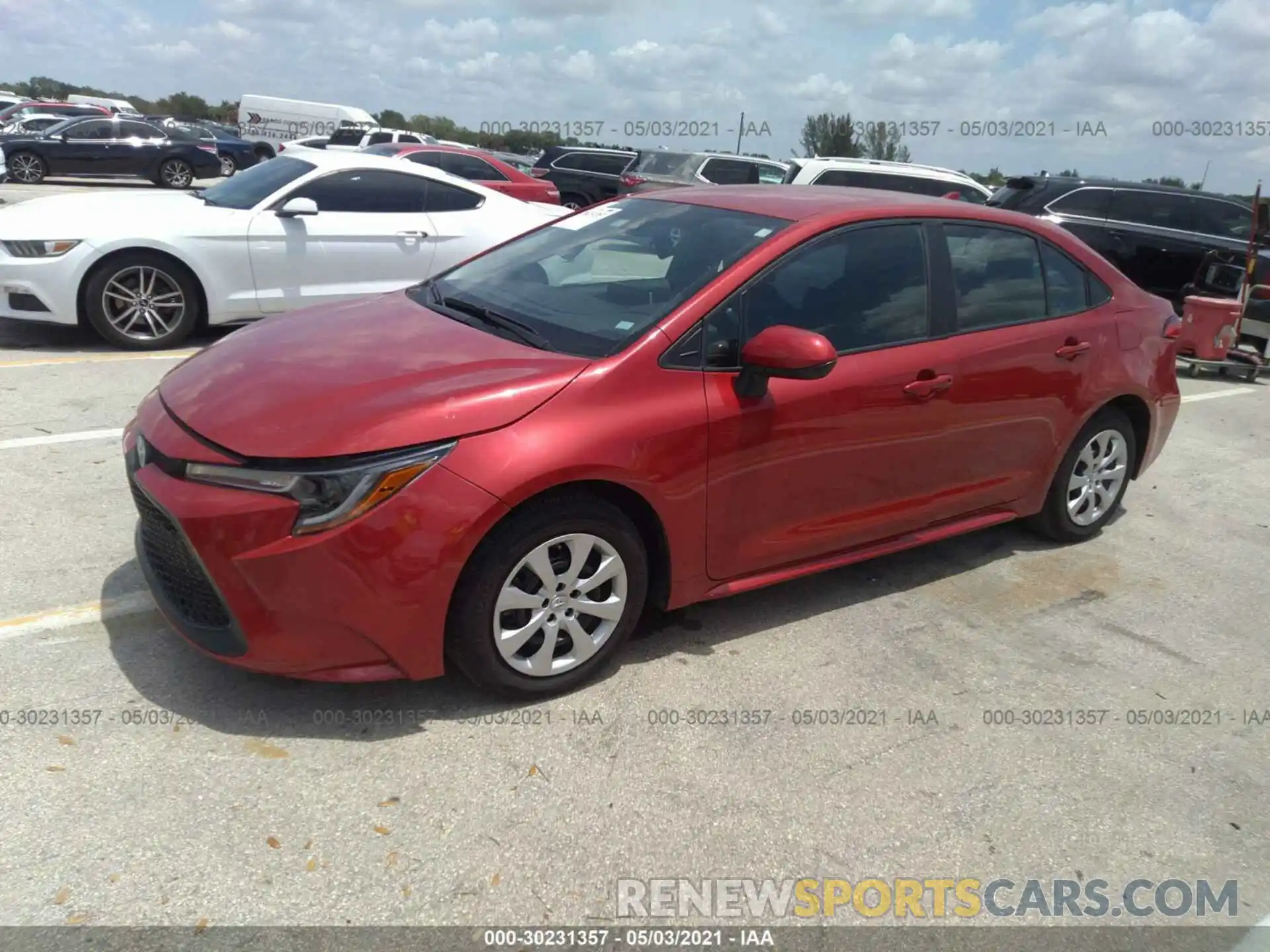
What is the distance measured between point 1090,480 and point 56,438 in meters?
5.39

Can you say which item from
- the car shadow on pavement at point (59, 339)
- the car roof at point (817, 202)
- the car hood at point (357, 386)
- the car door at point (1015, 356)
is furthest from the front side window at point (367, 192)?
the car door at point (1015, 356)

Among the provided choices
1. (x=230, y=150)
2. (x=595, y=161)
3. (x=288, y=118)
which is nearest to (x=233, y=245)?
(x=595, y=161)

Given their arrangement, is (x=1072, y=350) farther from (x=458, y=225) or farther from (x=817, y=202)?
(x=458, y=225)

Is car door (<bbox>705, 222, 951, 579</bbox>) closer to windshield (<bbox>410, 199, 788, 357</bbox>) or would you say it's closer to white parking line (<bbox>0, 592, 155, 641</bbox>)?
windshield (<bbox>410, 199, 788, 357</bbox>)

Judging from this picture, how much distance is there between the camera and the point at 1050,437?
4547 mm

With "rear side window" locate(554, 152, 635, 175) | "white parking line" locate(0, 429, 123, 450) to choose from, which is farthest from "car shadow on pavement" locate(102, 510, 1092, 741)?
"rear side window" locate(554, 152, 635, 175)

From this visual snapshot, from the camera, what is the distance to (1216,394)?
9.27 m

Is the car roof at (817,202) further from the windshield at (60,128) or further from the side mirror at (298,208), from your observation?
the windshield at (60,128)

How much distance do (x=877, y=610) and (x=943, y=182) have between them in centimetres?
1232

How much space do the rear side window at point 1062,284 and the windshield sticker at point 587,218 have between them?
1.99 m

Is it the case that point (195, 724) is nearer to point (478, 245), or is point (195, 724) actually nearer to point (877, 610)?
point (877, 610)

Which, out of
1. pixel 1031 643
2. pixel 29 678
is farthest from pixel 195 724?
pixel 1031 643

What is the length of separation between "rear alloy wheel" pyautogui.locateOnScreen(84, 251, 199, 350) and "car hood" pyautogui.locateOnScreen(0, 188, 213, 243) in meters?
0.24

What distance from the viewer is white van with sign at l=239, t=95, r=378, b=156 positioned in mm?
34719
